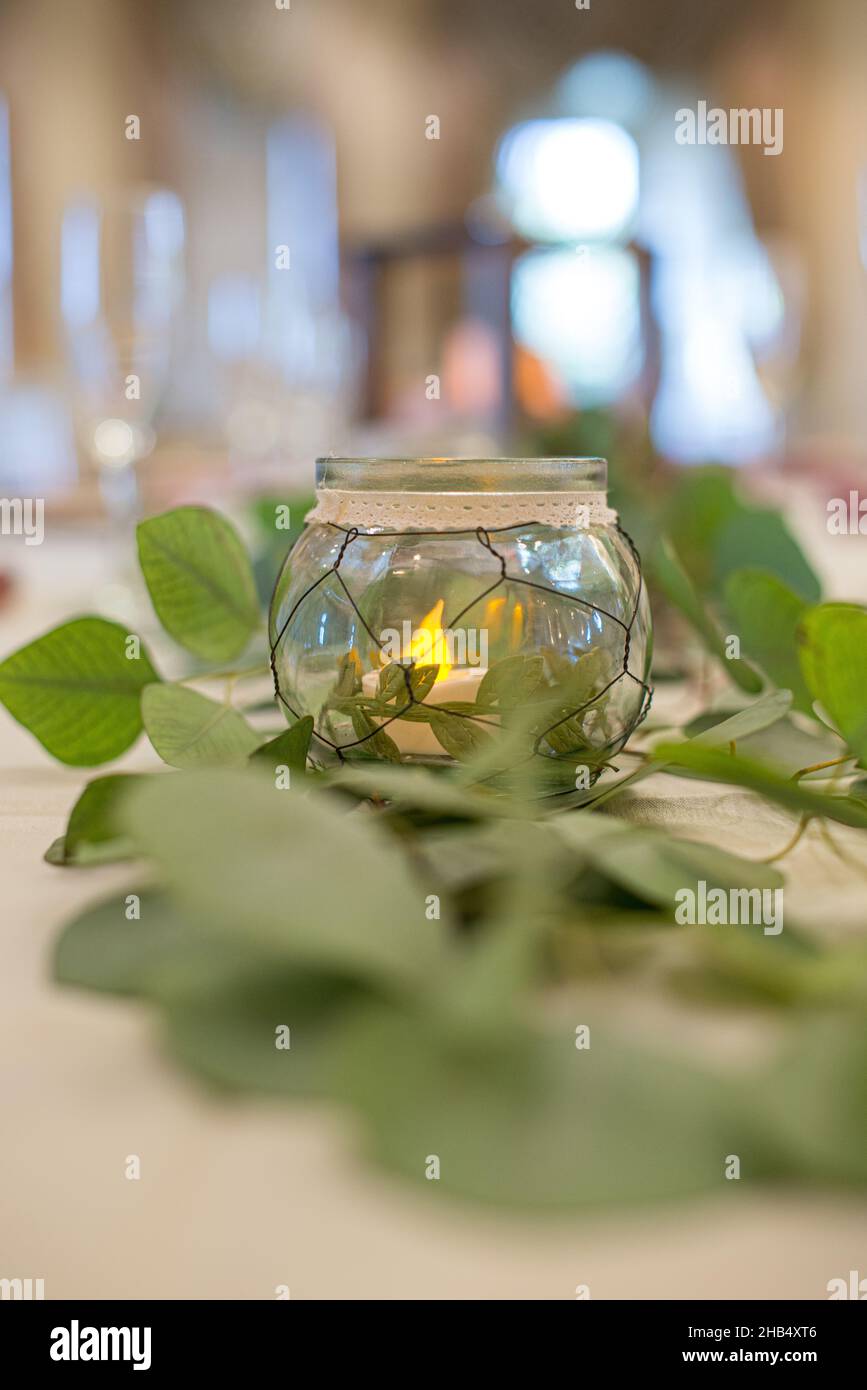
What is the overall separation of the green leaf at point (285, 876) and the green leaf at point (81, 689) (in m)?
0.12

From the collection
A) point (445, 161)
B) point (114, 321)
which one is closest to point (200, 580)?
point (114, 321)

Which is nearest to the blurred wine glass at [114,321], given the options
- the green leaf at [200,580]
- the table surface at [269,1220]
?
the green leaf at [200,580]

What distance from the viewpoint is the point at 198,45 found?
5.13 m

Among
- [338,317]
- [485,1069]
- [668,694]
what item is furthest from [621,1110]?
[338,317]

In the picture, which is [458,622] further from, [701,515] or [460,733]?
[701,515]

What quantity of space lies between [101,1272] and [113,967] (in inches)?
2.8

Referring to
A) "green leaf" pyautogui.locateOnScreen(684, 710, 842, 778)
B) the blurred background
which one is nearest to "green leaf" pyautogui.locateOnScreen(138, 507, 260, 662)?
"green leaf" pyautogui.locateOnScreen(684, 710, 842, 778)

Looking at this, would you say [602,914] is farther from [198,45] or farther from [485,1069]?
[198,45]

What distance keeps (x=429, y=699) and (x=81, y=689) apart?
0.10 metres

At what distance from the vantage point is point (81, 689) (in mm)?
360

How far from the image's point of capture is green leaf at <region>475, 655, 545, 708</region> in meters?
0.32

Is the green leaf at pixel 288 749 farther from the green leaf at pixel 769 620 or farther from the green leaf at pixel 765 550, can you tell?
the green leaf at pixel 765 550

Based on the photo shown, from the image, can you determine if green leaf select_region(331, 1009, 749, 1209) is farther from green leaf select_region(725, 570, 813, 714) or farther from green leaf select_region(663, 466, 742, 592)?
green leaf select_region(663, 466, 742, 592)

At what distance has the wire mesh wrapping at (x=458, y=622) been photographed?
32 cm
